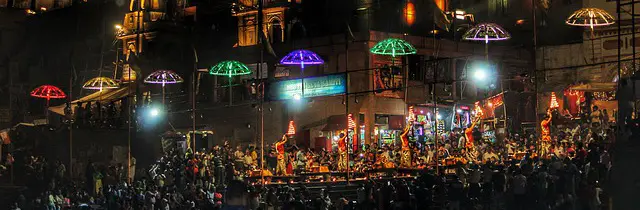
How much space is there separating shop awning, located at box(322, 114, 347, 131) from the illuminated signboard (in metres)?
1.78

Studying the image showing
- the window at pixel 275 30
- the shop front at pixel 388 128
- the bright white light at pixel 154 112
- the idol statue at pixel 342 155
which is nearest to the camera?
the idol statue at pixel 342 155

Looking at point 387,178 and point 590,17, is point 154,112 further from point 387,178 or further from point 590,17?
point 590,17

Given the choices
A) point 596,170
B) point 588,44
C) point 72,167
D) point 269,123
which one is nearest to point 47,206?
point 72,167

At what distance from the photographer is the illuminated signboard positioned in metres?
44.6

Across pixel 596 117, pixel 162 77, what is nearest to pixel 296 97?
pixel 162 77

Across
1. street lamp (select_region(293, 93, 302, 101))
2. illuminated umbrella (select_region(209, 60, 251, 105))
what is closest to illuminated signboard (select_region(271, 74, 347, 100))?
street lamp (select_region(293, 93, 302, 101))

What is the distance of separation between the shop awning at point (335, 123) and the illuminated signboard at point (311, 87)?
1.78 meters

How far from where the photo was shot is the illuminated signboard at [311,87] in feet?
146

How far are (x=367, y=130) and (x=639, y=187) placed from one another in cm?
2376

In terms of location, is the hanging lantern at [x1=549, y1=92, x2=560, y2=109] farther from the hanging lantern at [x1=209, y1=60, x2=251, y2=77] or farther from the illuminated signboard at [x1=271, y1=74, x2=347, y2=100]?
the hanging lantern at [x1=209, y1=60, x2=251, y2=77]

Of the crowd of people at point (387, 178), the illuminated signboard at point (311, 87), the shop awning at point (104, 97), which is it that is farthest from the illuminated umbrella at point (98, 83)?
the illuminated signboard at point (311, 87)

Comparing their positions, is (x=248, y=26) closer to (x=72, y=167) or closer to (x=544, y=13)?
(x=72, y=167)

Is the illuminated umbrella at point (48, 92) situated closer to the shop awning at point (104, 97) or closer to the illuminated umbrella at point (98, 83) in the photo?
the illuminated umbrella at point (98, 83)

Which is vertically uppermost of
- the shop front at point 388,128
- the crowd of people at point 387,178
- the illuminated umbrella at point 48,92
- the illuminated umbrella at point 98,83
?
the illuminated umbrella at point 98,83
